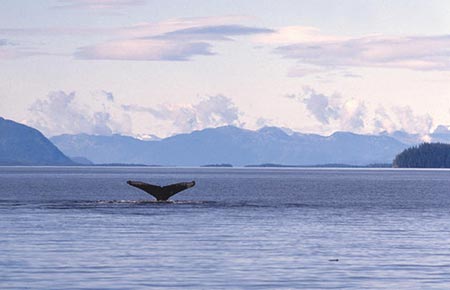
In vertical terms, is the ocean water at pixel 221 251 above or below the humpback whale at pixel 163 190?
below

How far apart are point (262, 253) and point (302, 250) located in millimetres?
3449

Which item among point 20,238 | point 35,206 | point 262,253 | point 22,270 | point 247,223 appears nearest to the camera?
point 22,270

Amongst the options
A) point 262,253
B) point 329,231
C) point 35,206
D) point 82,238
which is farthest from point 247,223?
point 35,206

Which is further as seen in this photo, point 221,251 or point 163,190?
point 163,190

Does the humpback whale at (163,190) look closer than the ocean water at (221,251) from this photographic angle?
No

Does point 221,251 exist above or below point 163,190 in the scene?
below

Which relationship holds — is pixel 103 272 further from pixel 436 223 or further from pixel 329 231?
pixel 436 223

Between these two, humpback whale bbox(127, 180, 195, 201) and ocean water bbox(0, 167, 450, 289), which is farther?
humpback whale bbox(127, 180, 195, 201)

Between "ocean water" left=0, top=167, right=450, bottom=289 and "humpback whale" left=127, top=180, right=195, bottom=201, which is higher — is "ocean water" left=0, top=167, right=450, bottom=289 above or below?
below

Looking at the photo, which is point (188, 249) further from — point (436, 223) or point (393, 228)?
point (436, 223)

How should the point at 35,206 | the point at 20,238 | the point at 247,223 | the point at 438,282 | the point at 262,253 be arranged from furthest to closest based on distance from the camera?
the point at 35,206
the point at 247,223
the point at 20,238
the point at 262,253
the point at 438,282

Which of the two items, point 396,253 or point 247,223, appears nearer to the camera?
point 396,253

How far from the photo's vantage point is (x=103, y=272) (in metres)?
52.5

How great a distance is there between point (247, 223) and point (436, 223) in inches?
665
